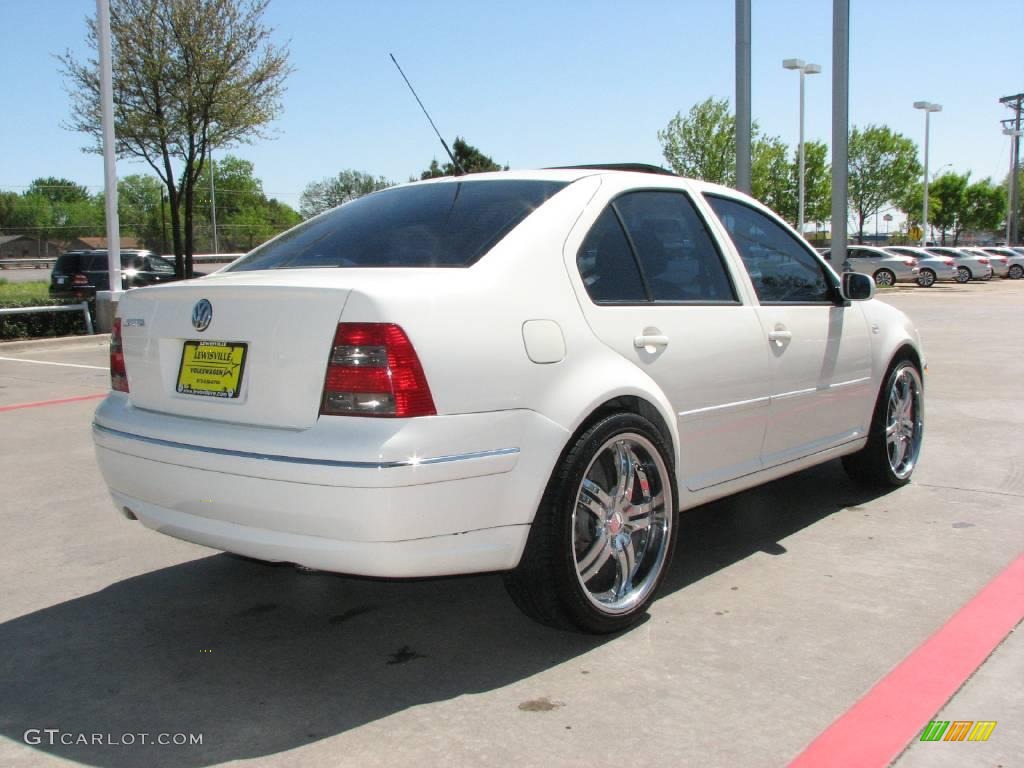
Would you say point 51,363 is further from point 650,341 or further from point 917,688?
point 917,688

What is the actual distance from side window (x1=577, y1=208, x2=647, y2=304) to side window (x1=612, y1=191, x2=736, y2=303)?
0.07 m

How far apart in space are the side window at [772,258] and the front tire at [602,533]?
1.24 m

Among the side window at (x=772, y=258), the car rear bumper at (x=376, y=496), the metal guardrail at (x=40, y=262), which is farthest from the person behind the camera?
the metal guardrail at (x=40, y=262)

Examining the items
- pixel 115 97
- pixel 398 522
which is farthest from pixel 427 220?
pixel 115 97

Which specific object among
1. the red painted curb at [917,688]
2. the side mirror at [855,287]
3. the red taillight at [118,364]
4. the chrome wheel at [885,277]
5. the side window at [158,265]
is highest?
the side window at [158,265]

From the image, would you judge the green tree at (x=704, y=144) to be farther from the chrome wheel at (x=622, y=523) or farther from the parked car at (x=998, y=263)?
the chrome wheel at (x=622, y=523)

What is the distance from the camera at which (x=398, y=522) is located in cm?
295

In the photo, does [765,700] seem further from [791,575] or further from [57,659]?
[57,659]

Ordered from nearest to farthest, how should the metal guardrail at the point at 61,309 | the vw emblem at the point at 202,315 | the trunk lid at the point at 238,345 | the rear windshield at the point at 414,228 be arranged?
the trunk lid at the point at 238,345 < the vw emblem at the point at 202,315 < the rear windshield at the point at 414,228 < the metal guardrail at the point at 61,309

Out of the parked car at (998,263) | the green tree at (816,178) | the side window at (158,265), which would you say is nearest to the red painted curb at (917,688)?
the side window at (158,265)

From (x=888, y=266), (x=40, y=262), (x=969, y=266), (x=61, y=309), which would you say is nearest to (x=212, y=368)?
(x=61, y=309)

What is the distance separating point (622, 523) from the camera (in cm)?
369

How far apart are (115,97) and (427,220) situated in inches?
840

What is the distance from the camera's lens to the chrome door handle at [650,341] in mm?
3691
